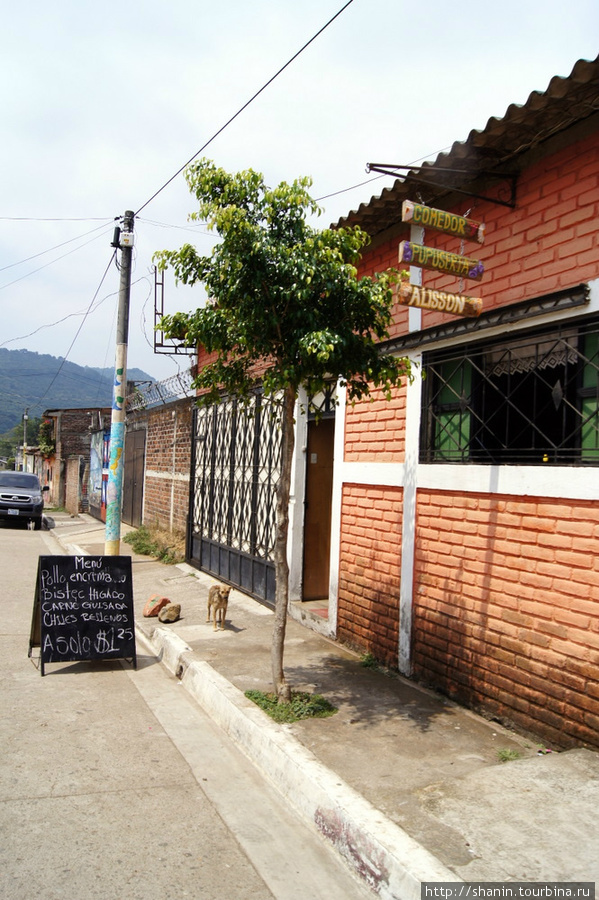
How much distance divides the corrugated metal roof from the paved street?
4.54 meters

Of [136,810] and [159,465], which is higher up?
[159,465]

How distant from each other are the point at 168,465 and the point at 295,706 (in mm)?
10082

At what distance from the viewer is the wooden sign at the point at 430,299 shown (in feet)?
16.4

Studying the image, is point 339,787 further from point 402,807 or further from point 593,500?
point 593,500

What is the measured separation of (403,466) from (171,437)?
900 centimetres

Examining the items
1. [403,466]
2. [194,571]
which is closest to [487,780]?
[403,466]

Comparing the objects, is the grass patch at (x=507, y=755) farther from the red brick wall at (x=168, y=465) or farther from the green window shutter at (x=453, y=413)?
the red brick wall at (x=168, y=465)

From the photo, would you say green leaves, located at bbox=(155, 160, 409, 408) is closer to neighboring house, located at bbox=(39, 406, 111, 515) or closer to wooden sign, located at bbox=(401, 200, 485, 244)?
wooden sign, located at bbox=(401, 200, 485, 244)

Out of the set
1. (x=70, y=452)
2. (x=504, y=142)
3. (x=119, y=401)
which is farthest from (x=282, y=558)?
(x=70, y=452)

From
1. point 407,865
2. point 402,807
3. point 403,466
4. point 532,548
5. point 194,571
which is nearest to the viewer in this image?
point 407,865

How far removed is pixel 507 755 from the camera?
4.52m

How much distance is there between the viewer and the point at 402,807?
12.3 ft

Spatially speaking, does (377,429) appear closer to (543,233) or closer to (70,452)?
(543,233)

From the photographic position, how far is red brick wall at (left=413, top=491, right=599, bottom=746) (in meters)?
4.45
